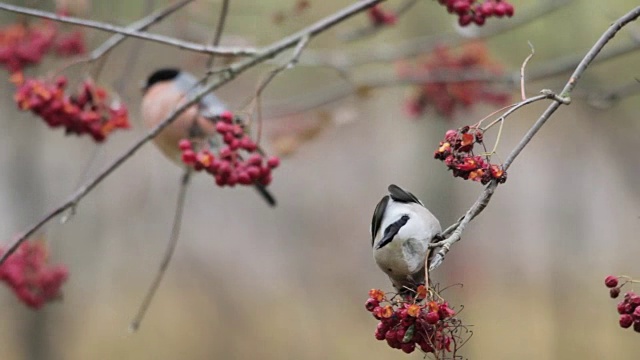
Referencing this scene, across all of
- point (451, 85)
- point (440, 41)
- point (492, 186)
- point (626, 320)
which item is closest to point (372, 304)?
point (492, 186)

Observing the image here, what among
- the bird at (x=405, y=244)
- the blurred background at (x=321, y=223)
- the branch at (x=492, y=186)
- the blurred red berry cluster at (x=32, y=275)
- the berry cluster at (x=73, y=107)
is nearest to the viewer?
the branch at (x=492, y=186)

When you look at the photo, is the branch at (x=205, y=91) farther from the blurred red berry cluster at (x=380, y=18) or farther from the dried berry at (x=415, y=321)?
the blurred red berry cluster at (x=380, y=18)

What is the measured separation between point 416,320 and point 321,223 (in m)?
6.78

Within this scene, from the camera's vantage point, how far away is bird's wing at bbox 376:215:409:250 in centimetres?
152

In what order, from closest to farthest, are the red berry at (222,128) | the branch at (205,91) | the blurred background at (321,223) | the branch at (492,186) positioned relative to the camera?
the branch at (492,186), the branch at (205,91), the red berry at (222,128), the blurred background at (321,223)

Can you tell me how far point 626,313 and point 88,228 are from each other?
14.7ft

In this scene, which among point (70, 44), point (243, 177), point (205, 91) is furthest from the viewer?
point (70, 44)

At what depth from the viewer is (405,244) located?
1502mm

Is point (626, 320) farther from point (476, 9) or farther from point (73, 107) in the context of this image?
point (73, 107)

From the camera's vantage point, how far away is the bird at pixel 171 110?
331 centimetres

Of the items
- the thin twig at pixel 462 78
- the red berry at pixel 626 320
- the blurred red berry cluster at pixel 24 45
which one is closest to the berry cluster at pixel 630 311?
the red berry at pixel 626 320

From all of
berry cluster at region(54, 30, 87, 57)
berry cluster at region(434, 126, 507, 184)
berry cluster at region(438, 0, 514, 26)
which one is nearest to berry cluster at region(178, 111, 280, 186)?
berry cluster at region(438, 0, 514, 26)

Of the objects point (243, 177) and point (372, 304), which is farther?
point (243, 177)

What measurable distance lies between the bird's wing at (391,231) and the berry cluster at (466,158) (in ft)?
0.46
